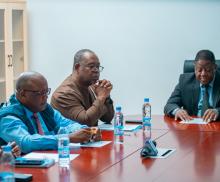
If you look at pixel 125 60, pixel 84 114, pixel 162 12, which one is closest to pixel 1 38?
pixel 125 60

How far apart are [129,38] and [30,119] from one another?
3040 millimetres

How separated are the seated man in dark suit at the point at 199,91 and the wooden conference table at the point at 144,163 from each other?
3.35 ft

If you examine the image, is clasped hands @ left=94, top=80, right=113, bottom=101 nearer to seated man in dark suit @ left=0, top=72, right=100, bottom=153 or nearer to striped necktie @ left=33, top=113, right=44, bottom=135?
seated man in dark suit @ left=0, top=72, right=100, bottom=153

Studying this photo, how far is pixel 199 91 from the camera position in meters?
5.00

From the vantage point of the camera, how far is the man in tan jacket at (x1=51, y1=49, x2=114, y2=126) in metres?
4.23

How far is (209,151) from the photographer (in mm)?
3270

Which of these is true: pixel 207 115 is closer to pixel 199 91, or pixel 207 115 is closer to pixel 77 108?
pixel 199 91

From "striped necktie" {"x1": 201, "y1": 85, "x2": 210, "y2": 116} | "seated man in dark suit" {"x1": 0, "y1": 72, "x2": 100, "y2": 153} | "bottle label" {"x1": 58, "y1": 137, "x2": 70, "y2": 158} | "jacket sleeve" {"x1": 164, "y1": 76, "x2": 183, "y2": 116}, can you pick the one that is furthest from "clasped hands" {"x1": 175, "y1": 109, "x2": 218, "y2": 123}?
"bottle label" {"x1": 58, "y1": 137, "x2": 70, "y2": 158}

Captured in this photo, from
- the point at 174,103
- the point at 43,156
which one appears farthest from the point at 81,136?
the point at 174,103

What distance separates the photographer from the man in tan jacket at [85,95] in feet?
13.9

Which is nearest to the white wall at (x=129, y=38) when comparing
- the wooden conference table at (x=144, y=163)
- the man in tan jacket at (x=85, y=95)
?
the man in tan jacket at (x=85, y=95)

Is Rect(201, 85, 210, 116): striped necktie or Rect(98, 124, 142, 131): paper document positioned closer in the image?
Rect(98, 124, 142, 131): paper document

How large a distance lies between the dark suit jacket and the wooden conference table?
3.45 feet

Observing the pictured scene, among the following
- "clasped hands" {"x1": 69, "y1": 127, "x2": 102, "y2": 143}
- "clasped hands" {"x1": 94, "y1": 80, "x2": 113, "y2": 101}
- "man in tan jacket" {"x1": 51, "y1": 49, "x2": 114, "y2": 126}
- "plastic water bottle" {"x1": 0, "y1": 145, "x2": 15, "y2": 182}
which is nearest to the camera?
"plastic water bottle" {"x1": 0, "y1": 145, "x2": 15, "y2": 182}
